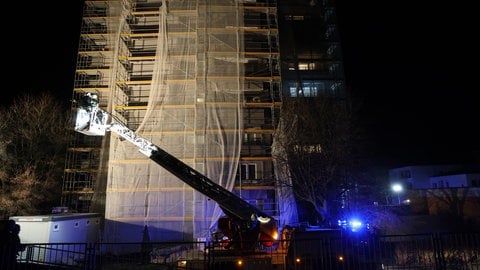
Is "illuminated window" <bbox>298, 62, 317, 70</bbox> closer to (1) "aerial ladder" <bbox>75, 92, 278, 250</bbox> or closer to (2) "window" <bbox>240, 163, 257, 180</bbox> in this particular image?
(2) "window" <bbox>240, 163, 257, 180</bbox>

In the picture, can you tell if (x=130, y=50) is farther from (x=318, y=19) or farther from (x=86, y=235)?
(x=318, y=19)

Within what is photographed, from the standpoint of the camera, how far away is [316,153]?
20.2 metres

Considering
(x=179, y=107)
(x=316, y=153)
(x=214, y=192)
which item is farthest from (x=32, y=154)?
(x=316, y=153)

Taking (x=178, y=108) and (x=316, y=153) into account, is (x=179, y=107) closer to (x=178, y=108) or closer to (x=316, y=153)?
(x=178, y=108)

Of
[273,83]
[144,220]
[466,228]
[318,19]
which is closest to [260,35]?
[273,83]

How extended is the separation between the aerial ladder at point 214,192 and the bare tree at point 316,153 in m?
8.01

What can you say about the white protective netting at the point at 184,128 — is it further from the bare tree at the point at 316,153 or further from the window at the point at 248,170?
the bare tree at the point at 316,153

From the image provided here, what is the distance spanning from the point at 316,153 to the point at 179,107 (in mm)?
8833

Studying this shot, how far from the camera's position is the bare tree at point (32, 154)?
19953mm

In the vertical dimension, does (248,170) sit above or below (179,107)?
below

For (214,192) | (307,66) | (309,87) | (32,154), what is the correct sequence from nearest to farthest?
(214,192), (32,154), (309,87), (307,66)

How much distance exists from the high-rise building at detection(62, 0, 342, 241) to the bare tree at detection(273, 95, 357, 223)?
103 centimetres

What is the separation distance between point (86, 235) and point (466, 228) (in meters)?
27.3

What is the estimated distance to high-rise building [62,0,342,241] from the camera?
1875 centimetres
